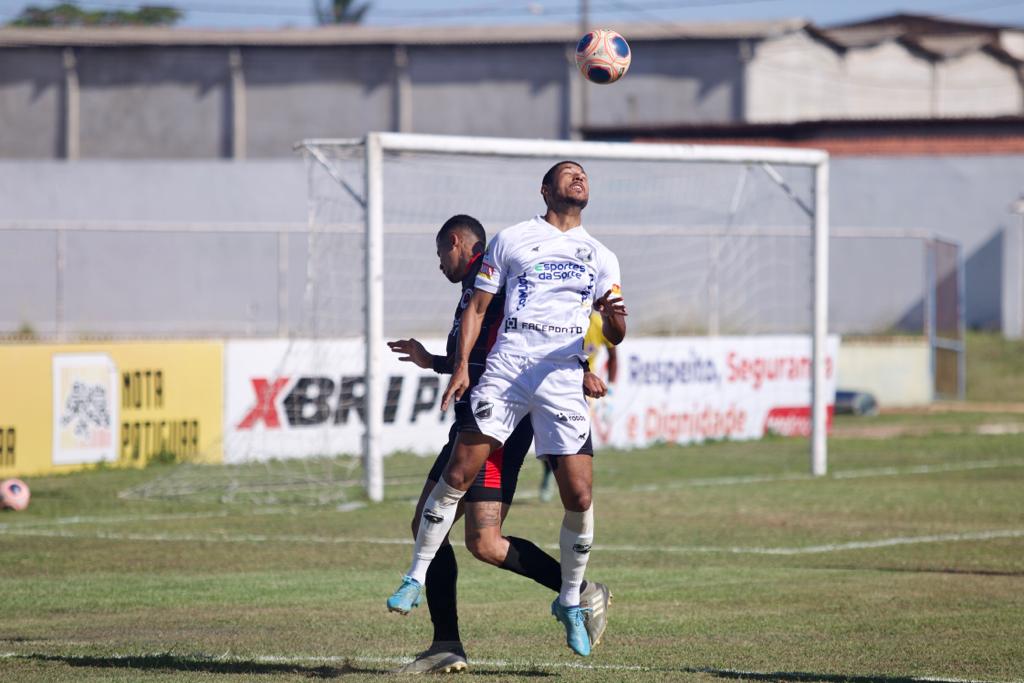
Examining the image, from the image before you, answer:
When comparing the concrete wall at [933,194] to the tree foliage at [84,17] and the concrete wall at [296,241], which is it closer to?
the concrete wall at [296,241]

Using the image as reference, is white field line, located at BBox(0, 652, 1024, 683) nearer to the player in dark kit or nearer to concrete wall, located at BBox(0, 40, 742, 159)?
the player in dark kit

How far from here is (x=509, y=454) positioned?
23.1 ft

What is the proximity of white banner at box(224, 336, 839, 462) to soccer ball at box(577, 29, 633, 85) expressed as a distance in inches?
351

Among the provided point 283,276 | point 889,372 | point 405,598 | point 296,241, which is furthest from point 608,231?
point 405,598

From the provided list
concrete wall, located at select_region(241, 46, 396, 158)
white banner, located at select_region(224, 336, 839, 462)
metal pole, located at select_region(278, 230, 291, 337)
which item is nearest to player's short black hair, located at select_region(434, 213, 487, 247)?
white banner, located at select_region(224, 336, 839, 462)

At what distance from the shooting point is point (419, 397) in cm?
1933

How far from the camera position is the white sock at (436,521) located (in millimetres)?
6902

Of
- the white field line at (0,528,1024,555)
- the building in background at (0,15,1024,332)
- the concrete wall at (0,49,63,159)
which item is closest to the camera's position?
the white field line at (0,528,1024,555)

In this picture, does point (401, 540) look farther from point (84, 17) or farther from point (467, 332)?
point (84, 17)

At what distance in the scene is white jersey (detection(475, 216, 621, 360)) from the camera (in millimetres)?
6906

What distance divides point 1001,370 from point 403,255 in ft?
52.4

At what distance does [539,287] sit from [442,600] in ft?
5.14

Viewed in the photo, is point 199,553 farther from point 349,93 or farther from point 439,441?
point 349,93

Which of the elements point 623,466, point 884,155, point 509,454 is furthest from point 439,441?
point 884,155
